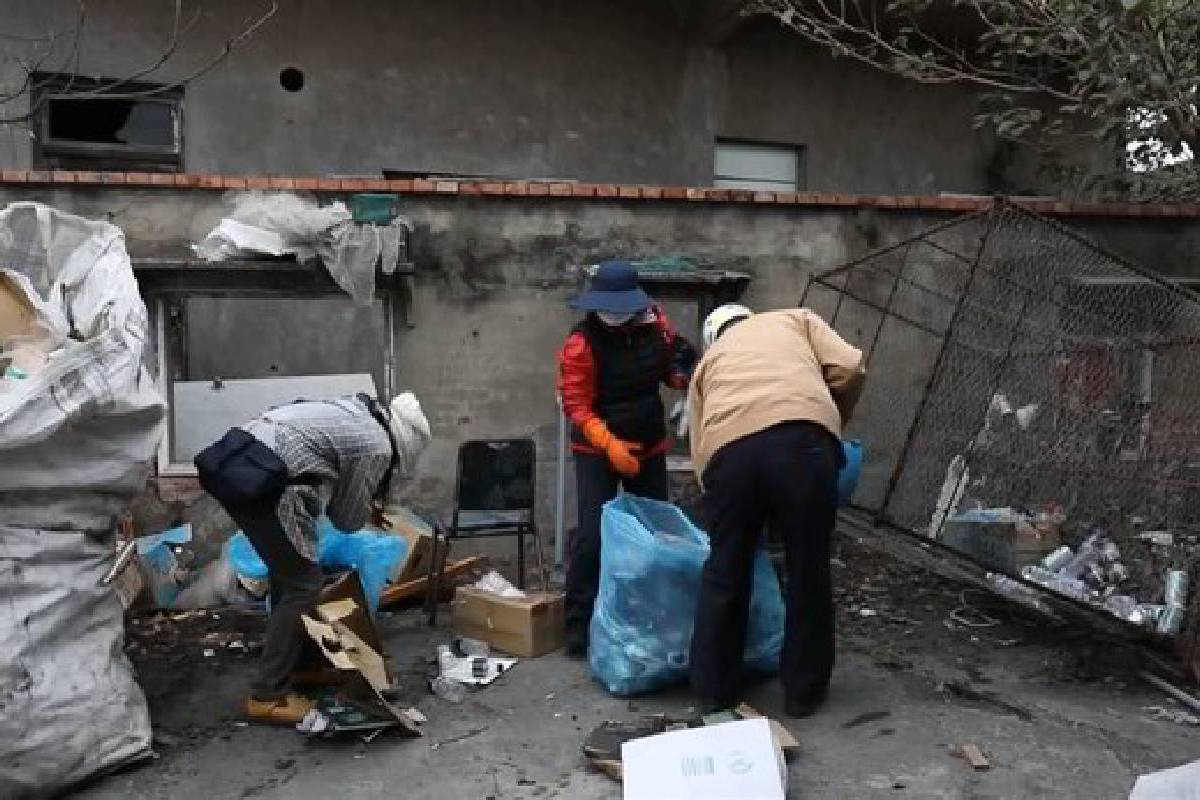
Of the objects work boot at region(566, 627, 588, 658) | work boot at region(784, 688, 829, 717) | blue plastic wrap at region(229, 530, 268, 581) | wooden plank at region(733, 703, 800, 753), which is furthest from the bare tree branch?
work boot at region(784, 688, 829, 717)

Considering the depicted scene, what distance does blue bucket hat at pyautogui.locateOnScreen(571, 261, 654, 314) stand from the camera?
429cm

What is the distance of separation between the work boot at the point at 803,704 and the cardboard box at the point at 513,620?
3.72 feet

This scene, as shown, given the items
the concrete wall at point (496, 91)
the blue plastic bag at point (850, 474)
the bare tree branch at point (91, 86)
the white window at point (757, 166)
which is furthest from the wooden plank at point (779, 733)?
the white window at point (757, 166)

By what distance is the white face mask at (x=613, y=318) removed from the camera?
4332mm

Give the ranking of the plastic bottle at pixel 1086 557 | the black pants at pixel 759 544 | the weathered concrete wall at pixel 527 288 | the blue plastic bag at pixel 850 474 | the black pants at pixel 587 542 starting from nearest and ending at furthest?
1. the black pants at pixel 759 544
2. the black pants at pixel 587 542
3. the plastic bottle at pixel 1086 557
4. the blue plastic bag at pixel 850 474
5. the weathered concrete wall at pixel 527 288

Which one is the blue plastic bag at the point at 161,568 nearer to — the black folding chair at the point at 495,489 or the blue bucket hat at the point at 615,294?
the black folding chair at the point at 495,489

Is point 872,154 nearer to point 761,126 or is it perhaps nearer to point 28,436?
point 761,126

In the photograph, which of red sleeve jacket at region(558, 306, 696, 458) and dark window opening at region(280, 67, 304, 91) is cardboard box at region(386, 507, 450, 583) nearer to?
red sleeve jacket at region(558, 306, 696, 458)

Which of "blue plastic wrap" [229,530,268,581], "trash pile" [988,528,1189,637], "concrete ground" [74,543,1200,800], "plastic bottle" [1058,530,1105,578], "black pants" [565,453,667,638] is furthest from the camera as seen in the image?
"blue plastic wrap" [229,530,268,581]

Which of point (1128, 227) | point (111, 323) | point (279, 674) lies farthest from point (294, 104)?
point (1128, 227)

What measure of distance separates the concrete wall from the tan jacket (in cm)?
476

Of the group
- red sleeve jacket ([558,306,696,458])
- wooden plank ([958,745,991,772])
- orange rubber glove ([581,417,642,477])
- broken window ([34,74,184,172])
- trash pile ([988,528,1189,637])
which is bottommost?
wooden plank ([958,745,991,772])

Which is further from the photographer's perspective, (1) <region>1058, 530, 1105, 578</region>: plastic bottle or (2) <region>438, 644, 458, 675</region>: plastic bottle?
(1) <region>1058, 530, 1105, 578</region>: plastic bottle

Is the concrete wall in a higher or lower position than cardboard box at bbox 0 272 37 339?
higher
